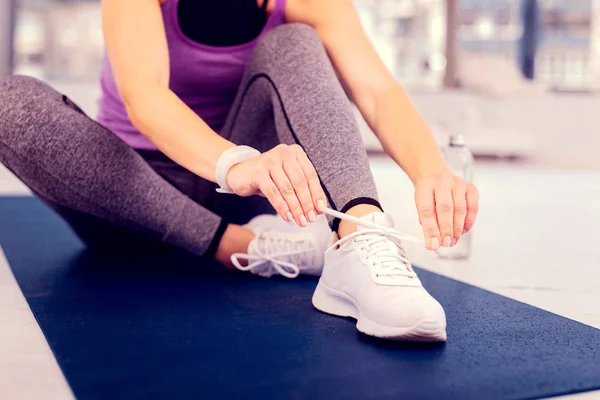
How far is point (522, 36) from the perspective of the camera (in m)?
6.88

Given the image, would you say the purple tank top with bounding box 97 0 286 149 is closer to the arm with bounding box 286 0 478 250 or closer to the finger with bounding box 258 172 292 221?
the arm with bounding box 286 0 478 250

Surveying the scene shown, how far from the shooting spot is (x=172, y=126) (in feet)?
3.26

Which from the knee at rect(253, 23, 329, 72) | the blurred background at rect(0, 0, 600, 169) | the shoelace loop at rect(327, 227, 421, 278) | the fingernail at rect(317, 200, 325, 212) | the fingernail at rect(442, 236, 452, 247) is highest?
the knee at rect(253, 23, 329, 72)

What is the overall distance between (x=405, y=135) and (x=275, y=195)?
1.18ft

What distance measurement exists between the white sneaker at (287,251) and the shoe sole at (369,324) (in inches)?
8.2

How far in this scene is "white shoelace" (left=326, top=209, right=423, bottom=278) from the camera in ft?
3.14

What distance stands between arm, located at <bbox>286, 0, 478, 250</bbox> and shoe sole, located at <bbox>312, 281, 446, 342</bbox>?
4.4 inches

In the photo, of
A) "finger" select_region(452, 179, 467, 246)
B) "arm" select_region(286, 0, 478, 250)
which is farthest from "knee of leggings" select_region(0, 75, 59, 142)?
"finger" select_region(452, 179, 467, 246)

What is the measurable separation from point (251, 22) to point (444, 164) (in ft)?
1.70

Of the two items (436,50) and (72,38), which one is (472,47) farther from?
(72,38)

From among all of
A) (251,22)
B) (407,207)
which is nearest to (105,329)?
(251,22)

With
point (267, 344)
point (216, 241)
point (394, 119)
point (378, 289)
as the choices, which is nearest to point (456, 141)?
point (394, 119)

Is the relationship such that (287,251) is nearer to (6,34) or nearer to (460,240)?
(460,240)

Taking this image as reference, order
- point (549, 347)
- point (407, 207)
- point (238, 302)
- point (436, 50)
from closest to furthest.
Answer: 1. point (549, 347)
2. point (238, 302)
3. point (407, 207)
4. point (436, 50)
